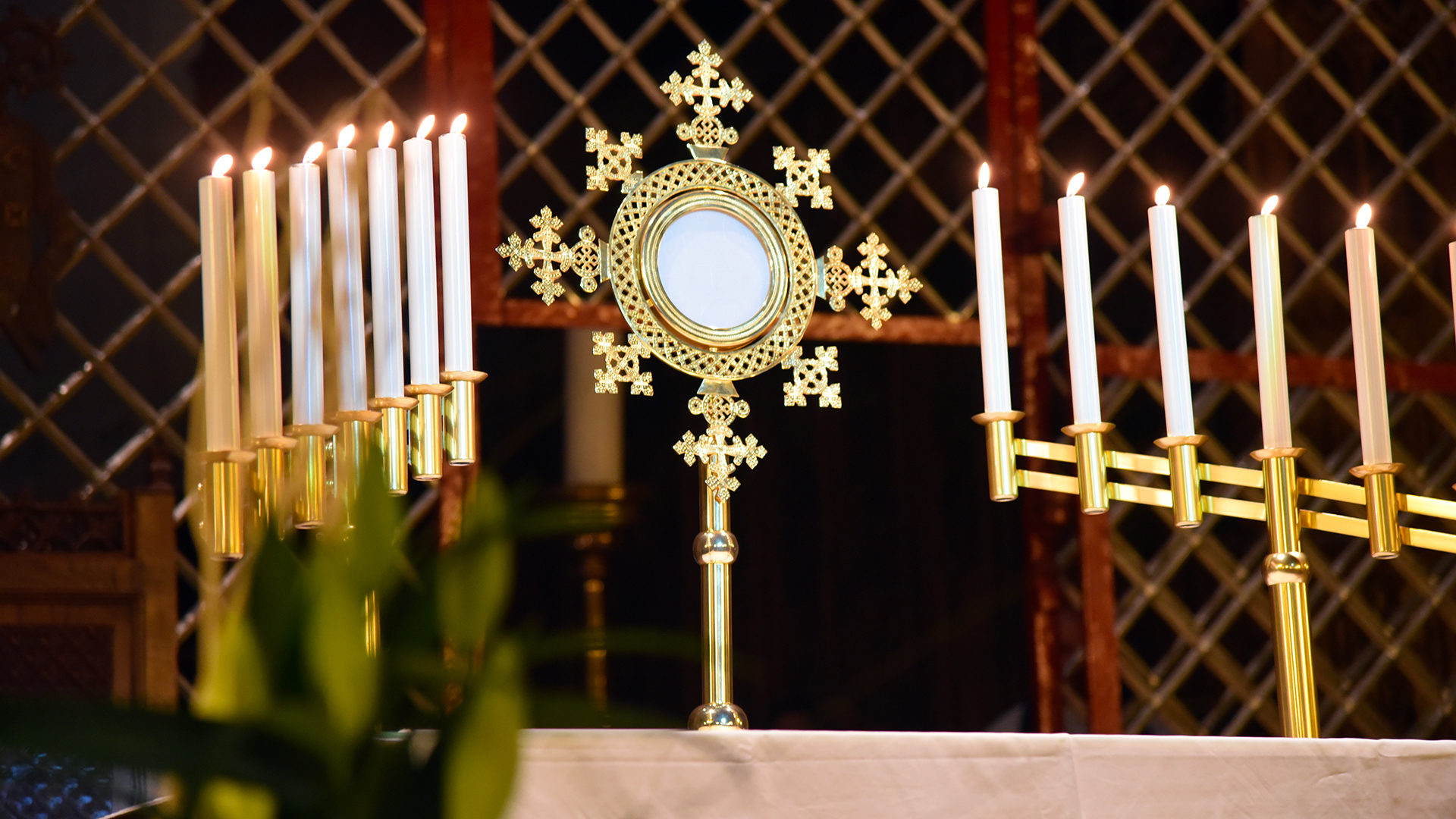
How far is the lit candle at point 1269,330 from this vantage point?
1.43m

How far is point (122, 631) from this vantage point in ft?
6.66

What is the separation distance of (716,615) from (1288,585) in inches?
19.4

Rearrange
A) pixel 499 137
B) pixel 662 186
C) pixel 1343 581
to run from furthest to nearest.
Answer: pixel 1343 581 < pixel 499 137 < pixel 662 186

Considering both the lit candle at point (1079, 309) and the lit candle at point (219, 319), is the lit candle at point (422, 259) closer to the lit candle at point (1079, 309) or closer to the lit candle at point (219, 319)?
the lit candle at point (219, 319)

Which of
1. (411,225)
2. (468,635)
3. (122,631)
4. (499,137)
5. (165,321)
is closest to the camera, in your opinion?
(468,635)

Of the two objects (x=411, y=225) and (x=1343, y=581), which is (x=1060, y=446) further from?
(x=1343, y=581)

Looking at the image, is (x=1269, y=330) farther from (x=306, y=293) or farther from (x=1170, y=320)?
(x=306, y=293)

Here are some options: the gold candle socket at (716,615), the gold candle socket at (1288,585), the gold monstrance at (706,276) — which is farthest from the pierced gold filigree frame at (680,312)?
the gold candle socket at (1288,585)

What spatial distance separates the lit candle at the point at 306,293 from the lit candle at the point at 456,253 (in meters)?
0.11

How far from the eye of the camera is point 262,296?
1.29 m

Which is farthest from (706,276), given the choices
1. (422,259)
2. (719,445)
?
(422,259)

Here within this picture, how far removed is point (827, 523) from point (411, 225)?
47.1 inches

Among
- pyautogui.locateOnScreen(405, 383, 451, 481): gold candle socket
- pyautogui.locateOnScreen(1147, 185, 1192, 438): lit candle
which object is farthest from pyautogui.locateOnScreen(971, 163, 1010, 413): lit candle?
pyautogui.locateOnScreen(405, 383, 451, 481): gold candle socket

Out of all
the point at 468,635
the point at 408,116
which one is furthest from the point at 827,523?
the point at 468,635
